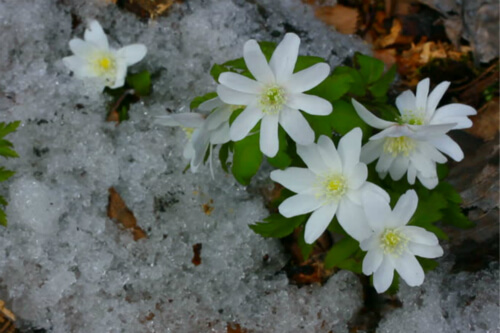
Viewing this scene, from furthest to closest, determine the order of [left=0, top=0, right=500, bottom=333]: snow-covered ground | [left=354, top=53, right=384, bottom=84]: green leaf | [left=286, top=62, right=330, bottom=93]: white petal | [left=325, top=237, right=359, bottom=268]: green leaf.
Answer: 1. [left=0, top=0, right=500, bottom=333]: snow-covered ground
2. [left=354, top=53, right=384, bottom=84]: green leaf
3. [left=325, top=237, right=359, bottom=268]: green leaf
4. [left=286, top=62, right=330, bottom=93]: white petal

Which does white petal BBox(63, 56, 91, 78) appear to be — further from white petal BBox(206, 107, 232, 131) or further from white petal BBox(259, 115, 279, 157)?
white petal BBox(259, 115, 279, 157)

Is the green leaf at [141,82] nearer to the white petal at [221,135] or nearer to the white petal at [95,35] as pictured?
the white petal at [95,35]

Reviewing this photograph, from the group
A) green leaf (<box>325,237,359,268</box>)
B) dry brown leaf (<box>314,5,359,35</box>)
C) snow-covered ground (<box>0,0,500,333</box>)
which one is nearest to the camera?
green leaf (<box>325,237,359,268</box>)

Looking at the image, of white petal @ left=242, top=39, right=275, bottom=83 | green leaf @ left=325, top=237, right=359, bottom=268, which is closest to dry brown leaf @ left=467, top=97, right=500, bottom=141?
green leaf @ left=325, top=237, right=359, bottom=268

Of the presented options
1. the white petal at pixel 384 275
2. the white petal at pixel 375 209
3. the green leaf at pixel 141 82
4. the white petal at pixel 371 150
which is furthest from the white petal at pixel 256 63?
the green leaf at pixel 141 82

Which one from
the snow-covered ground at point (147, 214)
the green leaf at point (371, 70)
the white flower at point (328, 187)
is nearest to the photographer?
the white flower at point (328, 187)

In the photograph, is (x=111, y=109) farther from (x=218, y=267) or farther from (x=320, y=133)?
(x=320, y=133)

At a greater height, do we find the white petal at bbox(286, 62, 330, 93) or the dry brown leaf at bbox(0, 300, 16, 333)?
the white petal at bbox(286, 62, 330, 93)
